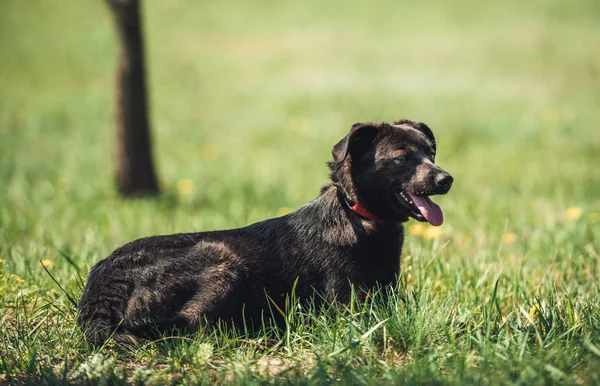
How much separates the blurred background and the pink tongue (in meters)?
1.09

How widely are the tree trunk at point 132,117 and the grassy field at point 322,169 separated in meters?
0.47

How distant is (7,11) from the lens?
2692 centimetres

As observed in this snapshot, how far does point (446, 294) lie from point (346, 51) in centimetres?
2148

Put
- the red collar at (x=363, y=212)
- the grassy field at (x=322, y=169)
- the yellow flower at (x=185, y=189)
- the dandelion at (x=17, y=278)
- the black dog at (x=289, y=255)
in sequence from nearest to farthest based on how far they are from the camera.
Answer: the grassy field at (x=322, y=169) → the black dog at (x=289, y=255) → the red collar at (x=363, y=212) → the dandelion at (x=17, y=278) → the yellow flower at (x=185, y=189)

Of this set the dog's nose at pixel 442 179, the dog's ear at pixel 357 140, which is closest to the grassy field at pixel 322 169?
the dog's nose at pixel 442 179

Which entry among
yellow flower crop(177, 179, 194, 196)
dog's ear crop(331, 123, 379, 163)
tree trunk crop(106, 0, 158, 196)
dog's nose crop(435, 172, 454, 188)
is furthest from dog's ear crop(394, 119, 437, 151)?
tree trunk crop(106, 0, 158, 196)

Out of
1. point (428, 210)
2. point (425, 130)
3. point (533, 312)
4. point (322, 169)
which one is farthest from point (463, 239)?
point (322, 169)

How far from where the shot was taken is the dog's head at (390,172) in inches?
144

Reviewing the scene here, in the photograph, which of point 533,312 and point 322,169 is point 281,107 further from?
point 533,312

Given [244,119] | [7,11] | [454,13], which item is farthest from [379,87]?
[7,11]

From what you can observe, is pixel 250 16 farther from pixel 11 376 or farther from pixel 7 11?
pixel 11 376

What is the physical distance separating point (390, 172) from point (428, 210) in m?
0.33

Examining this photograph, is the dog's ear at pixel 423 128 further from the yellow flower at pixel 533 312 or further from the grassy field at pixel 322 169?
the yellow flower at pixel 533 312

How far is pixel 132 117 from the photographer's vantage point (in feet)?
26.2
